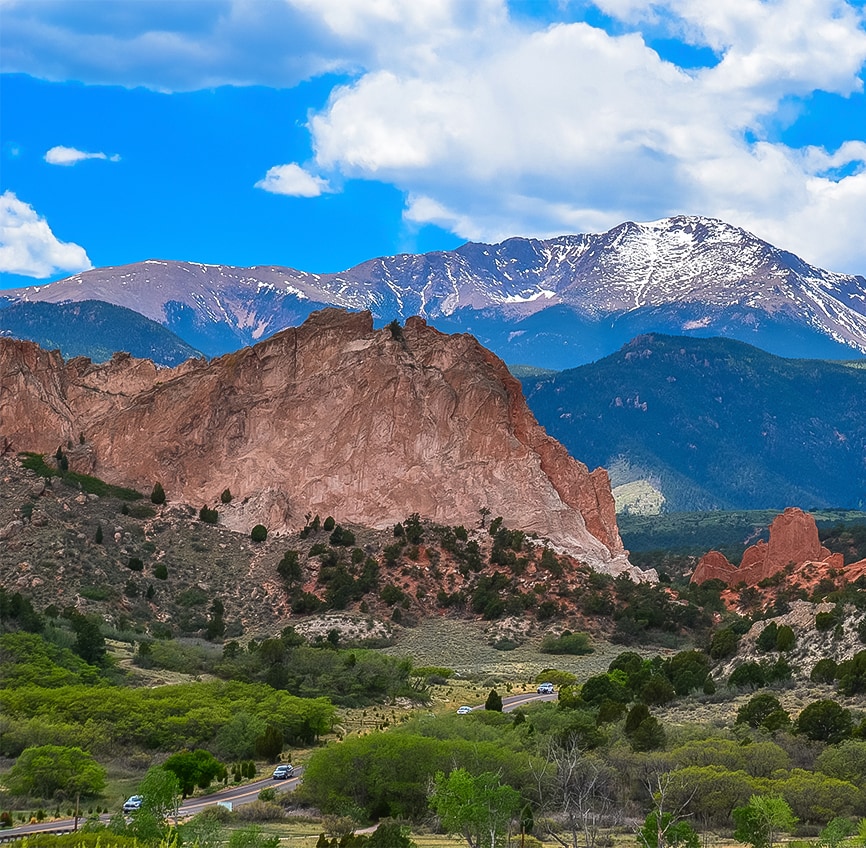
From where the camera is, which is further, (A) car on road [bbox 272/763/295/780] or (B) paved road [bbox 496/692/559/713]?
(B) paved road [bbox 496/692/559/713]

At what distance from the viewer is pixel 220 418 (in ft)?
392

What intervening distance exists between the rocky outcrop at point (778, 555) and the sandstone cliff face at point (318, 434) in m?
15.1

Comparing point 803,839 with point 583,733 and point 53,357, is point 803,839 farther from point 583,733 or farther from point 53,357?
point 53,357

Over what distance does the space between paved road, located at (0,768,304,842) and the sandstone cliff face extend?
62221mm

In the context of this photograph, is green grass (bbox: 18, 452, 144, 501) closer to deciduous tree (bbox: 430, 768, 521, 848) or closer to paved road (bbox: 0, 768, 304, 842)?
paved road (bbox: 0, 768, 304, 842)

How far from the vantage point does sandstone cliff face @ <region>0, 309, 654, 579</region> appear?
11581cm

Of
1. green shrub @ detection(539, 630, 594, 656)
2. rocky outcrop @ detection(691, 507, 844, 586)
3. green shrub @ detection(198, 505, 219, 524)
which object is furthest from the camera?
rocky outcrop @ detection(691, 507, 844, 586)

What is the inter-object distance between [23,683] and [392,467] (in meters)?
56.5

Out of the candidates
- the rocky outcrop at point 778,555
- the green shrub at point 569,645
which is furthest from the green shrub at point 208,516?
the rocky outcrop at point 778,555

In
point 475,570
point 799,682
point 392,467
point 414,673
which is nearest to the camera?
point 799,682

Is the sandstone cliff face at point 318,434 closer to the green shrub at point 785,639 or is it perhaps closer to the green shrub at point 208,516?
the green shrub at point 208,516

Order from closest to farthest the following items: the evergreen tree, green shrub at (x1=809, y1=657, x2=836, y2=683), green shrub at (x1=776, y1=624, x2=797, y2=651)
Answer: green shrub at (x1=809, y1=657, x2=836, y2=683), green shrub at (x1=776, y1=624, x2=797, y2=651), the evergreen tree

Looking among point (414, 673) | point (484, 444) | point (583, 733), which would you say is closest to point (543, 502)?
point (484, 444)

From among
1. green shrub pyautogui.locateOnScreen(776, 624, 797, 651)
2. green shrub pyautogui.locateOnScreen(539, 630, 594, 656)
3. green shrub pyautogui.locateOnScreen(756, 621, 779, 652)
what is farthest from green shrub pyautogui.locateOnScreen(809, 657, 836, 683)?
green shrub pyautogui.locateOnScreen(539, 630, 594, 656)
